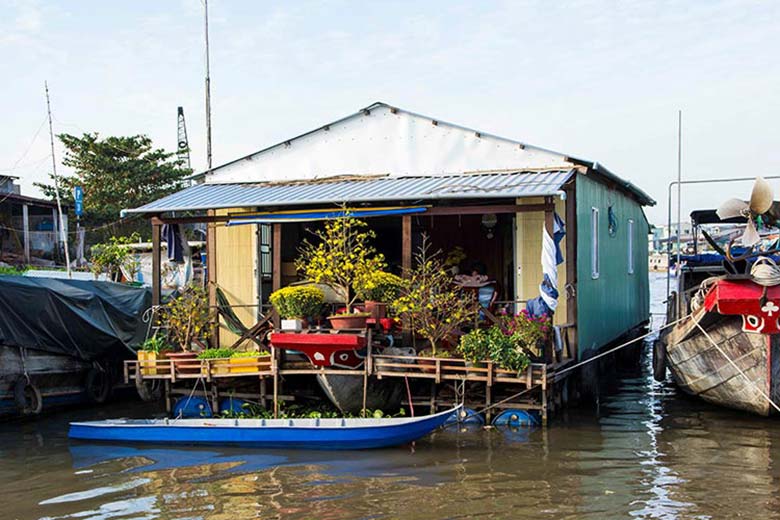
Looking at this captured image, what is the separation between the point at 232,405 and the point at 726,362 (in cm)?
764

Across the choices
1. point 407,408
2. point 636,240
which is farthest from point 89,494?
point 636,240

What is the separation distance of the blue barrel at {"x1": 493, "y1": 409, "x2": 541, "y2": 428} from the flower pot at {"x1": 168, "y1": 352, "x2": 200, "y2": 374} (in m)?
4.66

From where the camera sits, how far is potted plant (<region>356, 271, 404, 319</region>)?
11875mm

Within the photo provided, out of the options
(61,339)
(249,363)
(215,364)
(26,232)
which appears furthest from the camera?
(26,232)

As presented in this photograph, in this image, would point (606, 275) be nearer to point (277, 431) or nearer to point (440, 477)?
point (440, 477)

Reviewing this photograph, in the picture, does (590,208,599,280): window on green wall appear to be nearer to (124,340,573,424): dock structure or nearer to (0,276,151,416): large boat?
(124,340,573,424): dock structure

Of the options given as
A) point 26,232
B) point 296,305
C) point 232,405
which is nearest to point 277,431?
point 296,305

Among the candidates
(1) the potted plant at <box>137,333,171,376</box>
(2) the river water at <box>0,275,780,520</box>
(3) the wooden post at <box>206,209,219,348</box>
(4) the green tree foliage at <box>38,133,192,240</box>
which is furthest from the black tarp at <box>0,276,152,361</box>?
(4) the green tree foliage at <box>38,133,192,240</box>

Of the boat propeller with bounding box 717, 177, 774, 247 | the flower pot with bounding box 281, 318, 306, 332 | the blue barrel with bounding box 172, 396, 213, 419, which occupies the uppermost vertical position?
the boat propeller with bounding box 717, 177, 774, 247

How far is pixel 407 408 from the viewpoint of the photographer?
12266mm

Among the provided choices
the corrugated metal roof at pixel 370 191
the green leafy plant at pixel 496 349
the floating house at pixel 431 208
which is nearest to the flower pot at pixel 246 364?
the floating house at pixel 431 208

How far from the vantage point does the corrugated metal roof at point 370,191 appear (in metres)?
11.7

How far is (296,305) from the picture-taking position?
11.6m

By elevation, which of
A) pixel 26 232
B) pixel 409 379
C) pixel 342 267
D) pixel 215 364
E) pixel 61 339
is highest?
pixel 26 232
